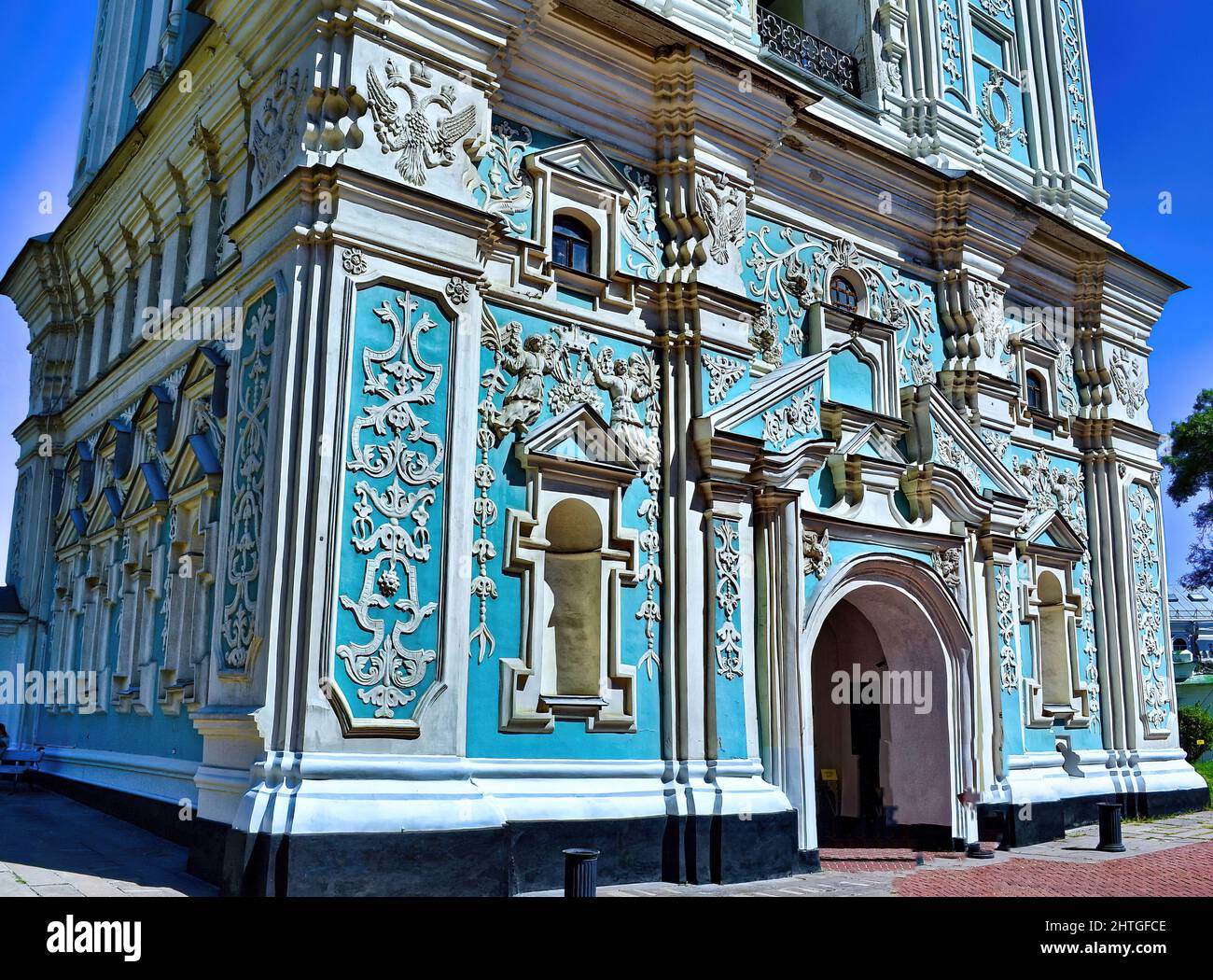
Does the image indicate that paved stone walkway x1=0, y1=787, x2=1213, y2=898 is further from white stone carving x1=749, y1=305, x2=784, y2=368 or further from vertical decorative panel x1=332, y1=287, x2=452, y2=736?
white stone carving x1=749, y1=305, x2=784, y2=368

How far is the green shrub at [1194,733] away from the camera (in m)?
20.6

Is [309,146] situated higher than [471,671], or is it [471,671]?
[309,146]

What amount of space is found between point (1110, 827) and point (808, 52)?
9760 mm

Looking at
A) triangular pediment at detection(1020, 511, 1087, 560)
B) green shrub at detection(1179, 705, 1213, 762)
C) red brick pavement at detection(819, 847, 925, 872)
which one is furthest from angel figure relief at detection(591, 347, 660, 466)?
green shrub at detection(1179, 705, 1213, 762)

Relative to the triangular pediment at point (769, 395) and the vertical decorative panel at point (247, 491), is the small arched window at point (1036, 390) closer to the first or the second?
the triangular pediment at point (769, 395)

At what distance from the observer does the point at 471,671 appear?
8859 mm

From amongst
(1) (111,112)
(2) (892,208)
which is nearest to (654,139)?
(2) (892,208)

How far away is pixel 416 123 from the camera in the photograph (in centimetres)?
899

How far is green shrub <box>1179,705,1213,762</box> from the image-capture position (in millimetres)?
20578

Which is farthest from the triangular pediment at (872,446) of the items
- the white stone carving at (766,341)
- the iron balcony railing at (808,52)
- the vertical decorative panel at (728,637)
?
the iron balcony railing at (808,52)

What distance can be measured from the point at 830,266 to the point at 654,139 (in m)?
2.75

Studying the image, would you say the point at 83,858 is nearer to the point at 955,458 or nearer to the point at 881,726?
the point at 881,726

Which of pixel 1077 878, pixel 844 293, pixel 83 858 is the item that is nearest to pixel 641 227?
pixel 844 293
